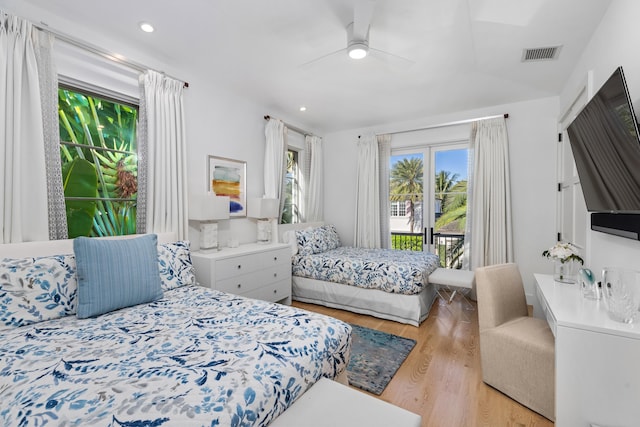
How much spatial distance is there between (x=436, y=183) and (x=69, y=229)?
4400 mm

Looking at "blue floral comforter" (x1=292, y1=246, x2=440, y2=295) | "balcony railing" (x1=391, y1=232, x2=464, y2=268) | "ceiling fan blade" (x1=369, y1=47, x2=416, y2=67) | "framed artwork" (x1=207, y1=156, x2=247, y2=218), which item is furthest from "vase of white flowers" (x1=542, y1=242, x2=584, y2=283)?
"framed artwork" (x1=207, y1=156, x2=247, y2=218)

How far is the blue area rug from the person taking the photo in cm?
211

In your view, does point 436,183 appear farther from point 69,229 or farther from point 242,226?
point 69,229

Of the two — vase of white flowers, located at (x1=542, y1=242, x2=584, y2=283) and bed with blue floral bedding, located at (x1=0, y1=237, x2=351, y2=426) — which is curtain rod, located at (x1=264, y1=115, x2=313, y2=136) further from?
vase of white flowers, located at (x1=542, y1=242, x2=584, y2=283)

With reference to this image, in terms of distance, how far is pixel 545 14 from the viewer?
6.73 ft

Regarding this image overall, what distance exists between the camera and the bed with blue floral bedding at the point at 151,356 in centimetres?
93

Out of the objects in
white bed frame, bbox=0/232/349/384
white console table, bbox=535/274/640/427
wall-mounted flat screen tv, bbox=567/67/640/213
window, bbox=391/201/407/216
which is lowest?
white console table, bbox=535/274/640/427

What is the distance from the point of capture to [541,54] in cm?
260

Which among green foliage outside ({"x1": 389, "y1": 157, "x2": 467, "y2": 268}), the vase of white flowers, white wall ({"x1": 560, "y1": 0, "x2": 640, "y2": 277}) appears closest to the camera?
white wall ({"x1": 560, "y1": 0, "x2": 640, "y2": 277})

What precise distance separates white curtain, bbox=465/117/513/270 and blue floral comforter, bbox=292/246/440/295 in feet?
2.36

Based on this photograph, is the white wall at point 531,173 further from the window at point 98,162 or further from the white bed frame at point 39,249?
the window at point 98,162

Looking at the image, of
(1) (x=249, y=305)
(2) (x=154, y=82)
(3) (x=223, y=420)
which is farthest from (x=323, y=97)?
(3) (x=223, y=420)

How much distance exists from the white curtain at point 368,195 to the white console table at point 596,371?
3.21 meters

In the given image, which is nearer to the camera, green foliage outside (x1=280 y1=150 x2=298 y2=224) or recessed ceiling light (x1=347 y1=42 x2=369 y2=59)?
recessed ceiling light (x1=347 y1=42 x2=369 y2=59)
